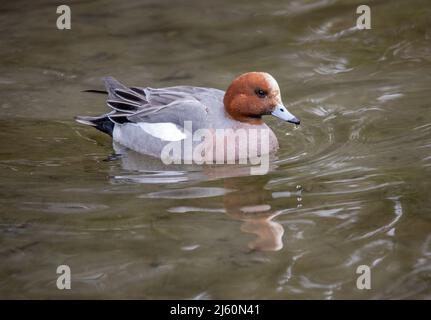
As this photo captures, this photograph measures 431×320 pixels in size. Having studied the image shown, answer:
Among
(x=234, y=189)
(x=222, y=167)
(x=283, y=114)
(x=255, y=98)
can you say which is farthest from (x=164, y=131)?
(x=234, y=189)

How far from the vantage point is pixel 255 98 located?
6578 millimetres

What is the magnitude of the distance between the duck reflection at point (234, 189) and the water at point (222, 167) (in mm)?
17

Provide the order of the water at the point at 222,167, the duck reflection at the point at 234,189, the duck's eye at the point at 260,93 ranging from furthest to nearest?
1. the duck's eye at the point at 260,93
2. the duck reflection at the point at 234,189
3. the water at the point at 222,167

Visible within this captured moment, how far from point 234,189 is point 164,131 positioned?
113cm

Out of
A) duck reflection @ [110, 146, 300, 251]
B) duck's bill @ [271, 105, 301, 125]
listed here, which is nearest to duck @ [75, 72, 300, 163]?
duck's bill @ [271, 105, 301, 125]

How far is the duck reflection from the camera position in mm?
5065

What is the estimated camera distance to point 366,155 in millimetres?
6246

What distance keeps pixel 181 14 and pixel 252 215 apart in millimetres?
4666

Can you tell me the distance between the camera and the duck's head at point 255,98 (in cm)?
650

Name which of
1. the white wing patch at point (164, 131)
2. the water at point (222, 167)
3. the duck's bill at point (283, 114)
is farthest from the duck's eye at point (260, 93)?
the white wing patch at point (164, 131)

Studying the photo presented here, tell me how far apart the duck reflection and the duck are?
0.55 ft

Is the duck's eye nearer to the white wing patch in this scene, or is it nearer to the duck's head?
the duck's head

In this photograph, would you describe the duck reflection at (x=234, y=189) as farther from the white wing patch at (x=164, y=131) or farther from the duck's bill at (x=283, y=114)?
the duck's bill at (x=283, y=114)
